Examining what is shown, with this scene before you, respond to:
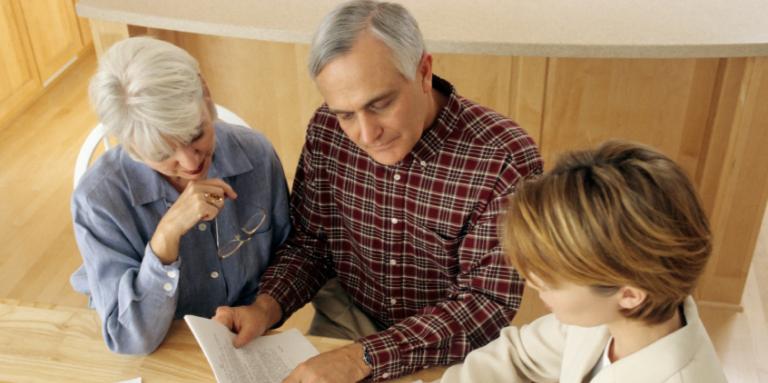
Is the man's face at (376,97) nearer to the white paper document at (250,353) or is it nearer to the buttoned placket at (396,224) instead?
the buttoned placket at (396,224)

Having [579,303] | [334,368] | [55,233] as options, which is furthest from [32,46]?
[579,303]

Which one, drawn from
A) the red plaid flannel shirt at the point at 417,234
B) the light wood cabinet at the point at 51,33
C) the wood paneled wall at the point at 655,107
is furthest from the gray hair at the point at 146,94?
the light wood cabinet at the point at 51,33

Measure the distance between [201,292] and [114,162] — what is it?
325mm

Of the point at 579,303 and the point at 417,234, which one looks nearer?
the point at 579,303

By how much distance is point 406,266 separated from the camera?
5.32 ft

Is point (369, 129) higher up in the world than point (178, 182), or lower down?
higher up

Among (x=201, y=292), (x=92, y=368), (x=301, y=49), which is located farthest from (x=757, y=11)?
(x=92, y=368)

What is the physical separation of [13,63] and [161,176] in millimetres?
2915

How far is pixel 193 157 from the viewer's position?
1420mm

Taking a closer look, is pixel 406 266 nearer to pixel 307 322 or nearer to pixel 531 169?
pixel 531 169

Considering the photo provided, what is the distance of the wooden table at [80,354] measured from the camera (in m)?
1.35

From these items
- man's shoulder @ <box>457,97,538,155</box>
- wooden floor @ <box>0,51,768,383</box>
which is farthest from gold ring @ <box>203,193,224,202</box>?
wooden floor @ <box>0,51,768,383</box>

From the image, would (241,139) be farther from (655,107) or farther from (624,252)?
(655,107)

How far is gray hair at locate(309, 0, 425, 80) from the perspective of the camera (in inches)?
50.9
